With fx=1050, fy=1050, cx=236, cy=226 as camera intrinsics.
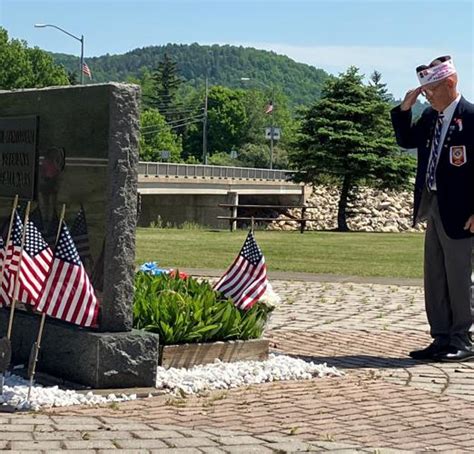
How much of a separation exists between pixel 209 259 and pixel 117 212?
1265cm

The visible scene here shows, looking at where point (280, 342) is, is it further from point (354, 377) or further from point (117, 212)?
point (117, 212)

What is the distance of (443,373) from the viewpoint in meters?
7.45

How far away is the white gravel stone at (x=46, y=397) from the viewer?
6.04m

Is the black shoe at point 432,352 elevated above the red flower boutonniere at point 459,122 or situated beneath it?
situated beneath

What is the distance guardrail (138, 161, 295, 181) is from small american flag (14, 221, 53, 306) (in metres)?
45.8

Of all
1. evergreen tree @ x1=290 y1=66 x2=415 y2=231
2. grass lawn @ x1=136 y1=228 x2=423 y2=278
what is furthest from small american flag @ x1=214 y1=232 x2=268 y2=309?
evergreen tree @ x1=290 y1=66 x2=415 y2=231

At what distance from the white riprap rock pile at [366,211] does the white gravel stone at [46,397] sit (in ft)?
151

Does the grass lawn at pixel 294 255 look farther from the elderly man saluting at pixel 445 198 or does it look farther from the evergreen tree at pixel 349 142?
the evergreen tree at pixel 349 142

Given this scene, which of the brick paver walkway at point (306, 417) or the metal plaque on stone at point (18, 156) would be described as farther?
the metal plaque on stone at point (18, 156)

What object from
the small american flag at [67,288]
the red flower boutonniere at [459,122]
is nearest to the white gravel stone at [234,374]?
the small american flag at [67,288]

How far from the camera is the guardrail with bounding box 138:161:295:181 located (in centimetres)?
5866

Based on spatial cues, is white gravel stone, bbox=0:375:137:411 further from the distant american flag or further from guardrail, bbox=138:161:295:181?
guardrail, bbox=138:161:295:181

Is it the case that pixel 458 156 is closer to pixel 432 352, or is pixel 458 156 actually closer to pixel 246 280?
pixel 432 352

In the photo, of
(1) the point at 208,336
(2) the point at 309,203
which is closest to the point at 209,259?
(1) the point at 208,336
